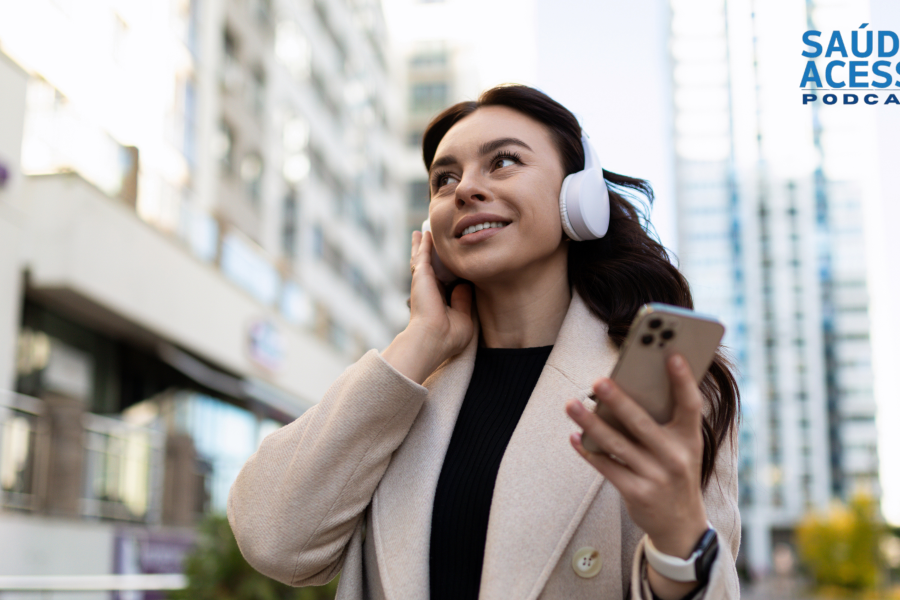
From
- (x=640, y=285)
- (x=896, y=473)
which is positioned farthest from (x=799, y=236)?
(x=640, y=285)

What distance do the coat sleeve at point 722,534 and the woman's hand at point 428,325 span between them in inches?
28.7

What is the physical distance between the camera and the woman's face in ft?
7.29

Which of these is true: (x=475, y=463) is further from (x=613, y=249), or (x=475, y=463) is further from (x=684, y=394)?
(x=684, y=394)

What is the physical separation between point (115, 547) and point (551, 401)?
11510 mm

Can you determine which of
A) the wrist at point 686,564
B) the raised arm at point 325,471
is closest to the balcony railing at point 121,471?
the raised arm at point 325,471

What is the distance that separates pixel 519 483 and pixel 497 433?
9.9 inches

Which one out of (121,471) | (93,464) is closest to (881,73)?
(93,464)

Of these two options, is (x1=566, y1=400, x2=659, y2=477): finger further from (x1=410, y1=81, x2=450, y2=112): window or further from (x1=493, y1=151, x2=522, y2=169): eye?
(x1=410, y1=81, x2=450, y2=112): window

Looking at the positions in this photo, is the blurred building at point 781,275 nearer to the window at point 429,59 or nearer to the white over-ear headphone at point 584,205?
the window at point 429,59

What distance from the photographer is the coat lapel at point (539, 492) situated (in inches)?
73.5

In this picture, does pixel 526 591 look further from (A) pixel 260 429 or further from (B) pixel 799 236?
(B) pixel 799 236

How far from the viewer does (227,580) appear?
27.5 feet

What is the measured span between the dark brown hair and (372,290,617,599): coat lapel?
70 mm

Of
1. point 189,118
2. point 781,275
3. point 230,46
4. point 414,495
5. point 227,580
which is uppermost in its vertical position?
point 781,275
